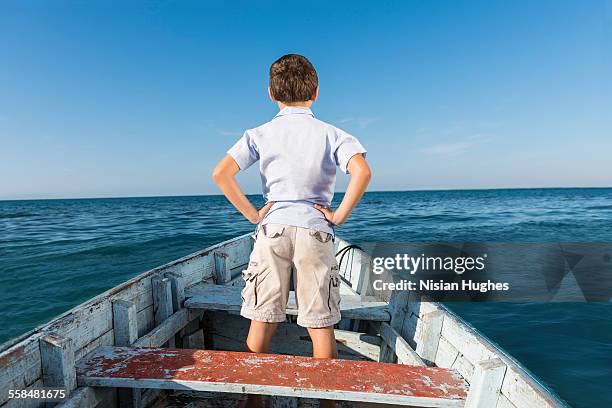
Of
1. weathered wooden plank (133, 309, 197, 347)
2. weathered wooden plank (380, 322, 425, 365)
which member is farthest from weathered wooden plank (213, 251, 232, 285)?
weathered wooden plank (380, 322, 425, 365)

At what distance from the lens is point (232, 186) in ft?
7.16

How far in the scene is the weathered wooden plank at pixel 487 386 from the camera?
185 centimetres

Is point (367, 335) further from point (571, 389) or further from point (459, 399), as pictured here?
point (571, 389)

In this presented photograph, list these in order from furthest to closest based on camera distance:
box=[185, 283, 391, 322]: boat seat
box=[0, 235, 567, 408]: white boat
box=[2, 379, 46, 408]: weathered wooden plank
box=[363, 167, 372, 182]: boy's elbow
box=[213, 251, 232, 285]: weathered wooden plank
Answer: box=[213, 251, 232, 285]: weathered wooden plank, box=[185, 283, 391, 322]: boat seat, box=[363, 167, 372, 182]: boy's elbow, box=[0, 235, 567, 408]: white boat, box=[2, 379, 46, 408]: weathered wooden plank

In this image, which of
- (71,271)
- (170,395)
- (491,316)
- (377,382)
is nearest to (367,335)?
(377,382)

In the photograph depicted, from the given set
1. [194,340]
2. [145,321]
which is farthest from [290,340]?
[145,321]

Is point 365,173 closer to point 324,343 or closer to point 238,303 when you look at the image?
point 324,343

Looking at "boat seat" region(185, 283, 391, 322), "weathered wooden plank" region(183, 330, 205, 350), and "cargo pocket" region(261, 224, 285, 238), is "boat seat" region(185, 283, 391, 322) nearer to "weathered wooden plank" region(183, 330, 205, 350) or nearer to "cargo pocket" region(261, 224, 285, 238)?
"weathered wooden plank" region(183, 330, 205, 350)

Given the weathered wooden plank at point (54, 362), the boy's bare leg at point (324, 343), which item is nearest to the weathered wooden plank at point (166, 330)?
the weathered wooden plank at point (54, 362)

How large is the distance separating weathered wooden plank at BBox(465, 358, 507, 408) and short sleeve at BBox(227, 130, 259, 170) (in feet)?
5.84

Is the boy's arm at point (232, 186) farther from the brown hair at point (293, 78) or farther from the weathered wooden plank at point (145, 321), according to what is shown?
the weathered wooden plank at point (145, 321)

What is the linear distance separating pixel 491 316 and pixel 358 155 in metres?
7.46

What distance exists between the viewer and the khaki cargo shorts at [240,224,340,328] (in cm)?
209

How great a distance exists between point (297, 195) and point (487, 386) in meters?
1.47
